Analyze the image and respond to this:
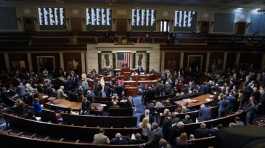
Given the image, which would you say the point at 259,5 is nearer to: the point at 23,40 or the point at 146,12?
the point at 146,12

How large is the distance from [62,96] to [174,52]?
35.2 ft

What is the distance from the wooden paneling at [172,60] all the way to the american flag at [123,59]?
3173mm

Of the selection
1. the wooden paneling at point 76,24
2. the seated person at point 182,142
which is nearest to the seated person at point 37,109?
the seated person at point 182,142

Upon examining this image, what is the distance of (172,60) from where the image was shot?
67.6 feet

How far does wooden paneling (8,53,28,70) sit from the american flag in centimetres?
701

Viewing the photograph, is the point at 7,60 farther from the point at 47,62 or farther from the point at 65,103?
the point at 65,103

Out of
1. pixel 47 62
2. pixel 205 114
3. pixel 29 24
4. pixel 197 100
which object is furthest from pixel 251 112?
pixel 29 24

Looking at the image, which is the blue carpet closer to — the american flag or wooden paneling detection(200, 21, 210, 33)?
the american flag

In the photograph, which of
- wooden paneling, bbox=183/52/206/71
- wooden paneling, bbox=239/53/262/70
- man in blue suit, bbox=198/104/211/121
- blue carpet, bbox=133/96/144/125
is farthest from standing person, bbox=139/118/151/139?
wooden paneling, bbox=239/53/262/70

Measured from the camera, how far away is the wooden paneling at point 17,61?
18.4 metres

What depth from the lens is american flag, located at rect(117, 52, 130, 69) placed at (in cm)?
1962

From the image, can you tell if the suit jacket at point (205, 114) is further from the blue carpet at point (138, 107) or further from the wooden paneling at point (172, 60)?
the wooden paneling at point (172, 60)

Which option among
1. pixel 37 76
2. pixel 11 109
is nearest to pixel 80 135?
pixel 11 109

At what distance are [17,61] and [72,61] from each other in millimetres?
3949
